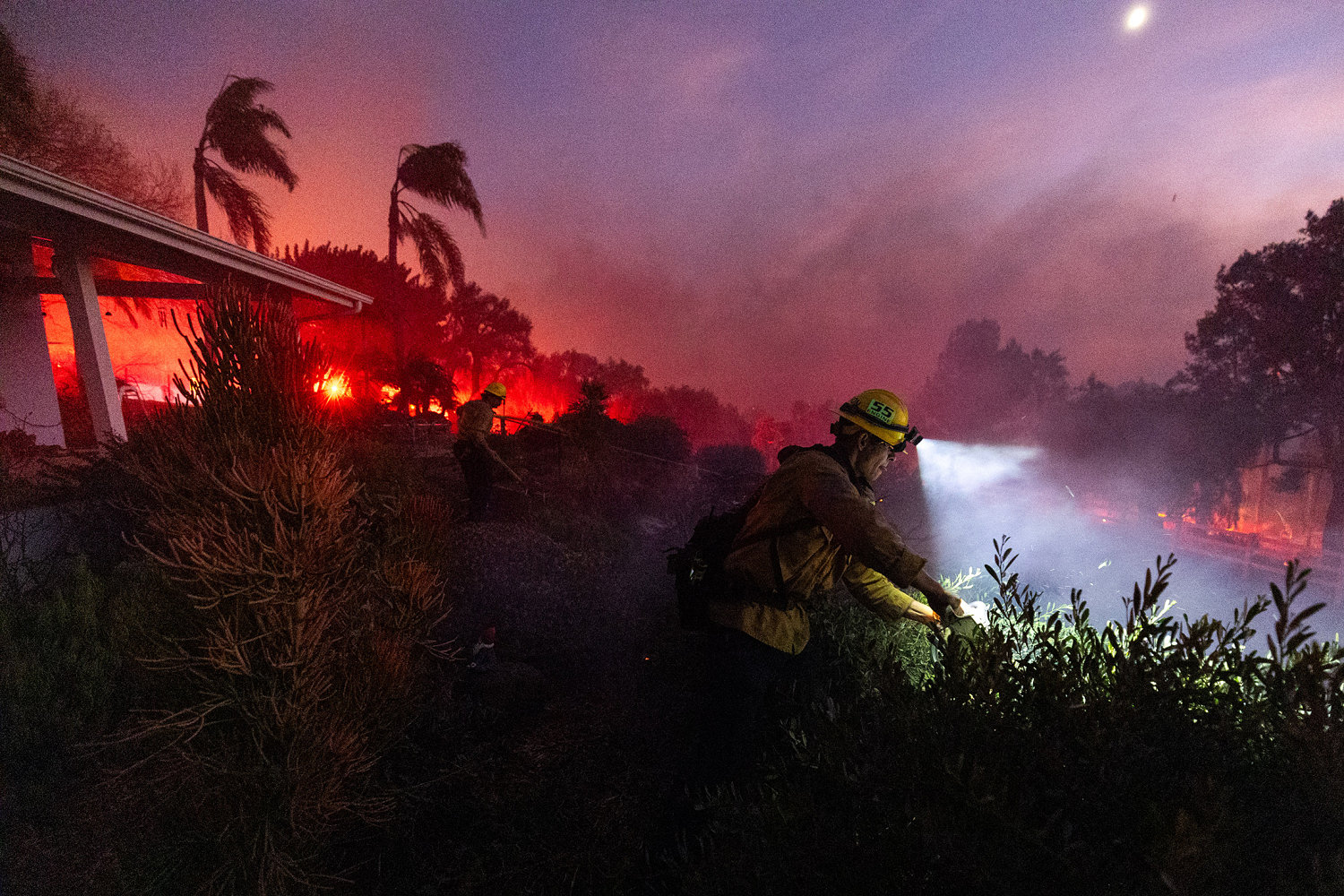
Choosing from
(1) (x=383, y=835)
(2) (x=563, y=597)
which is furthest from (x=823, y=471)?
(2) (x=563, y=597)

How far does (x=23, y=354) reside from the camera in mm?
8930

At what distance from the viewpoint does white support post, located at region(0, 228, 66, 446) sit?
28.2ft

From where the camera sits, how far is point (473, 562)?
23.2 feet

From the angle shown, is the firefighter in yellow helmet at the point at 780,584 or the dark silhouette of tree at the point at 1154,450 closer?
the firefighter in yellow helmet at the point at 780,584

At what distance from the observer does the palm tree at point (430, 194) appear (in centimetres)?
1695

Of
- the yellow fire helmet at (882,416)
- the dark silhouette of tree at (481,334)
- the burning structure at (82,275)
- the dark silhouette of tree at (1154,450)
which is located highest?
the dark silhouette of tree at (481,334)

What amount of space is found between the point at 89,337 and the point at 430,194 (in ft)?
37.8

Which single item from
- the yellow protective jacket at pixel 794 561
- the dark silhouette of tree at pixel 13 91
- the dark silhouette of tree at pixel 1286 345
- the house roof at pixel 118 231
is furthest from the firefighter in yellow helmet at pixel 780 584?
the dark silhouette of tree at pixel 1286 345

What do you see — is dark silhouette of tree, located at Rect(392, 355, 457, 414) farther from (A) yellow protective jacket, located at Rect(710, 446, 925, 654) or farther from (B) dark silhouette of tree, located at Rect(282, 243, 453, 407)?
(A) yellow protective jacket, located at Rect(710, 446, 925, 654)

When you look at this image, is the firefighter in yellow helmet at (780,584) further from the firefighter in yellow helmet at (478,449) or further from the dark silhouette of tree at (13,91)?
the dark silhouette of tree at (13,91)

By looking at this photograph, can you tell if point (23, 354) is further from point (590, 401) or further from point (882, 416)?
point (882, 416)

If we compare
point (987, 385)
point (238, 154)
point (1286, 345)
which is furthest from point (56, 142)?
point (987, 385)

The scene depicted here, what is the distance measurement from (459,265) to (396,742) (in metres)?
16.4

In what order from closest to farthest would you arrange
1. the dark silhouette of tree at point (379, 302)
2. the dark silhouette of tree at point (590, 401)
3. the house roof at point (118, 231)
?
the house roof at point (118, 231)
the dark silhouette of tree at point (590, 401)
the dark silhouette of tree at point (379, 302)
